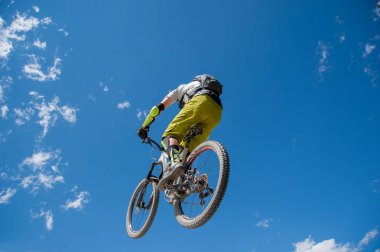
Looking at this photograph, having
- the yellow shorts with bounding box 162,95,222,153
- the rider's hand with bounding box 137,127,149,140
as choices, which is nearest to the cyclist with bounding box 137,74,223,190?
the yellow shorts with bounding box 162,95,222,153

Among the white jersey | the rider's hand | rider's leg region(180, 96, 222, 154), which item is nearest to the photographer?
rider's leg region(180, 96, 222, 154)

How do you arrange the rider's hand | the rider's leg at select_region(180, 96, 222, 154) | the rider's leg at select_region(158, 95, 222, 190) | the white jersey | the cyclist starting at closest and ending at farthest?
1. the cyclist
2. the rider's leg at select_region(158, 95, 222, 190)
3. the rider's leg at select_region(180, 96, 222, 154)
4. the white jersey
5. the rider's hand

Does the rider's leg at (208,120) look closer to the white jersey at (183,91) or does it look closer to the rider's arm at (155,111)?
the white jersey at (183,91)

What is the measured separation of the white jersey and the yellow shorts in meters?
0.41

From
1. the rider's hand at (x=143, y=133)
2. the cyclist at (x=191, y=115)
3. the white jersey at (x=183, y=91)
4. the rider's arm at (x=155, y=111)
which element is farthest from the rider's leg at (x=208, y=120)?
the rider's hand at (x=143, y=133)

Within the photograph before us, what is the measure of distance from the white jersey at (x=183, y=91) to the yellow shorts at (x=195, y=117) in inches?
16.2

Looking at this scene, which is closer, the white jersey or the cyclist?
the cyclist

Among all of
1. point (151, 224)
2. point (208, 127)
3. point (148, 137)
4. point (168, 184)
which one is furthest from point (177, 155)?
point (151, 224)

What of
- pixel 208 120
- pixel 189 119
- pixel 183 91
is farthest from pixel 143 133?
pixel 208 120

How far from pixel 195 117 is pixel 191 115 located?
8 centimetres

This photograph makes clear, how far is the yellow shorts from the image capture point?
5.12 metres

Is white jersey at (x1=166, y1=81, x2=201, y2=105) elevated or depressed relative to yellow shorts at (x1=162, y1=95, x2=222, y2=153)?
elevated

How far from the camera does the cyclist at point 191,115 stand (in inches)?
193

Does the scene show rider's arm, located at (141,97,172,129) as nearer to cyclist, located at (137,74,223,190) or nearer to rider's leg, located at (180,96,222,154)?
cyclist, located at (137,74,223,190)
